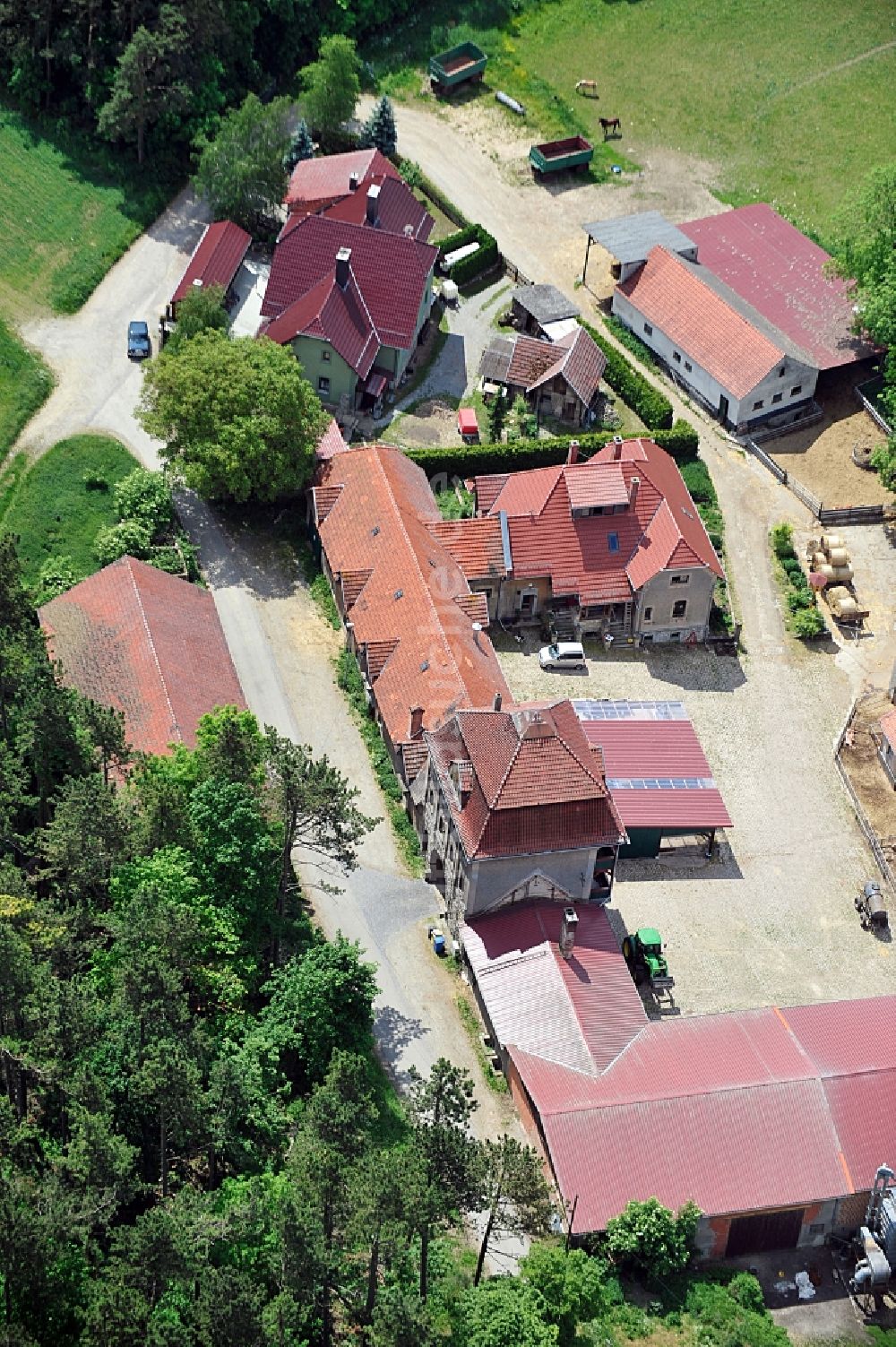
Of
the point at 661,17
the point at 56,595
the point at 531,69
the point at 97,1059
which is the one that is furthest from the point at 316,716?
the point at 661,17

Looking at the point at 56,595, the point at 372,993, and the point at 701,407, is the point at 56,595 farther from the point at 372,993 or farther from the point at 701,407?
the point at 701,407

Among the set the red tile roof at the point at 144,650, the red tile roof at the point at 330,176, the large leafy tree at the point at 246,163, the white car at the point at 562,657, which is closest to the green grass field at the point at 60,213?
the large leafy tree at the point at 246,163

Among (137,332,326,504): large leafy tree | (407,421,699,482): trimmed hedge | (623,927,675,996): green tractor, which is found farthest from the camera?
(407,421,699,482): trimmed hedge

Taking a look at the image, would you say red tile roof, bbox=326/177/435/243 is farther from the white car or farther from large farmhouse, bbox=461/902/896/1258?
large farmhouse, bbox=461/902/896/1258

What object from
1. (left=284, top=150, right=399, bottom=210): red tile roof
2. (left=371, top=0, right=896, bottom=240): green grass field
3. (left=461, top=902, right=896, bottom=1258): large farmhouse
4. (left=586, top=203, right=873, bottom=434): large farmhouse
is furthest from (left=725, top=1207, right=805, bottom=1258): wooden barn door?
(left=371, top=0, right=896, bottom=240): green grass field

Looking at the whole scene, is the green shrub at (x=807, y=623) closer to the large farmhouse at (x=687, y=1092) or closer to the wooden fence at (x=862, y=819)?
the wooden fence at (x=862, y=819)

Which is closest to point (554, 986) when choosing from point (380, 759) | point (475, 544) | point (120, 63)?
point (380, 759)

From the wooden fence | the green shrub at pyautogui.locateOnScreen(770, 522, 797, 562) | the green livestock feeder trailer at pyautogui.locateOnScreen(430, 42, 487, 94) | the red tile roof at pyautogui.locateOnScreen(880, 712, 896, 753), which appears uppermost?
the green livestock feeder trailer at pyautogui.locateOnScreen(430, 42, 487, 94)

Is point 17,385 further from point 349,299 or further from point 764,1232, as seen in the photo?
point 764,1232
